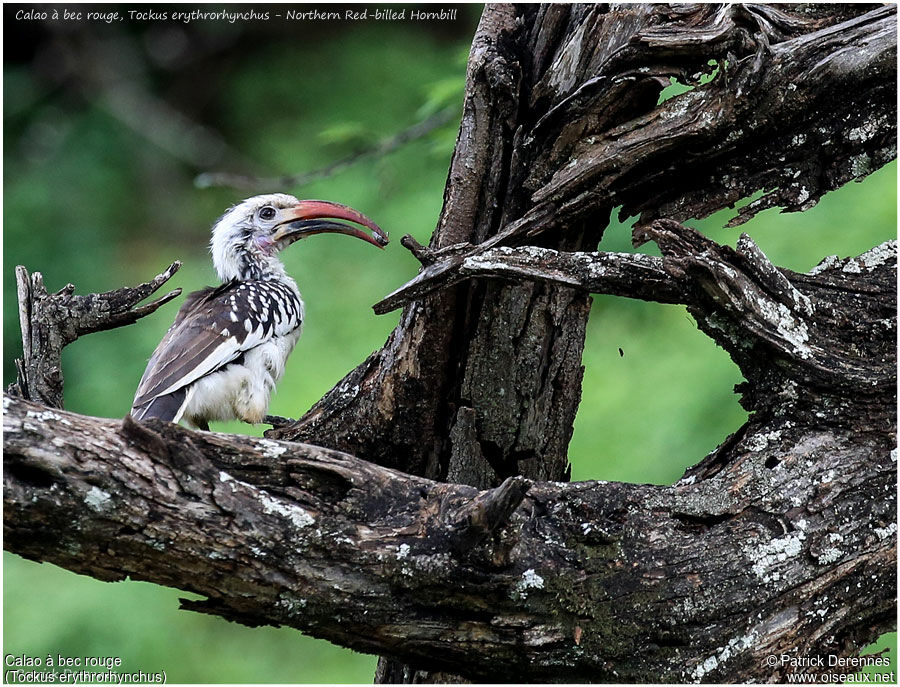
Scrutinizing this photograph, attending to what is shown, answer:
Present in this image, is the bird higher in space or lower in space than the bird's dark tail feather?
higher

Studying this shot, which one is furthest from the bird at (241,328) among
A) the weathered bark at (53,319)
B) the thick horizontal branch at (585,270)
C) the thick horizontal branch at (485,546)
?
the thick horizontal branch at (485,546)

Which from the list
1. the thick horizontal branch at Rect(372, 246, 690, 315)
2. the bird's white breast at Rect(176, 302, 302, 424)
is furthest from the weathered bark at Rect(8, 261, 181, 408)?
the thick horizontal branch at Rect(372, 246, 690, 315)

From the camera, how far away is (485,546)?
8.41 ft

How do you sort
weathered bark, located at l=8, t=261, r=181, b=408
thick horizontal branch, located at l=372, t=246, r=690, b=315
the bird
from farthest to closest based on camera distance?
the bird < weathered bark, located at l=8, t=261, r=181, b=408 < thick horizontal branch, located at l=372, t=246, r=690, b=315

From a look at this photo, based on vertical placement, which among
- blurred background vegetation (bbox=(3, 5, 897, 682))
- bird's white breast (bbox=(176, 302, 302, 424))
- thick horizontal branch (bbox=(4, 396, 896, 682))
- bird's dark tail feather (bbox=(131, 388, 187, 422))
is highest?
blurred background vegetation (bbox=(3, 5, 897, 682))

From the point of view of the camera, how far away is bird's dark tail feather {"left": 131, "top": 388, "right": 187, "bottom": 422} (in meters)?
4.11

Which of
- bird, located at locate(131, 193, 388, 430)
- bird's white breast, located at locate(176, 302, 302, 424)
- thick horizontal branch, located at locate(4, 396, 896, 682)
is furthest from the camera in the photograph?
bird's white breast, located at locate(176, 302, 302, 424)

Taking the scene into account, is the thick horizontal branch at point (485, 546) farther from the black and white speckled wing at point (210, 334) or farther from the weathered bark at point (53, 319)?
the black and white speckled wing at point (210, 334)

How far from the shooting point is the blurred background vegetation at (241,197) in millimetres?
5113

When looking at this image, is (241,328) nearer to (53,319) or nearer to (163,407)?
(163,407)

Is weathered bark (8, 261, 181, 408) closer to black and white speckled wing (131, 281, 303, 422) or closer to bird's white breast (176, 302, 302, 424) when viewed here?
black and white speckled wing (131, 281, 303, 422)

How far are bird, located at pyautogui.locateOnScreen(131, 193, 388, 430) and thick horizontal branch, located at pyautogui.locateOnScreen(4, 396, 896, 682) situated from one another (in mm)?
1631

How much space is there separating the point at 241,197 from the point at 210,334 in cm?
439

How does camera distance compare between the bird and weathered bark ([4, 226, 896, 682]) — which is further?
the bird
